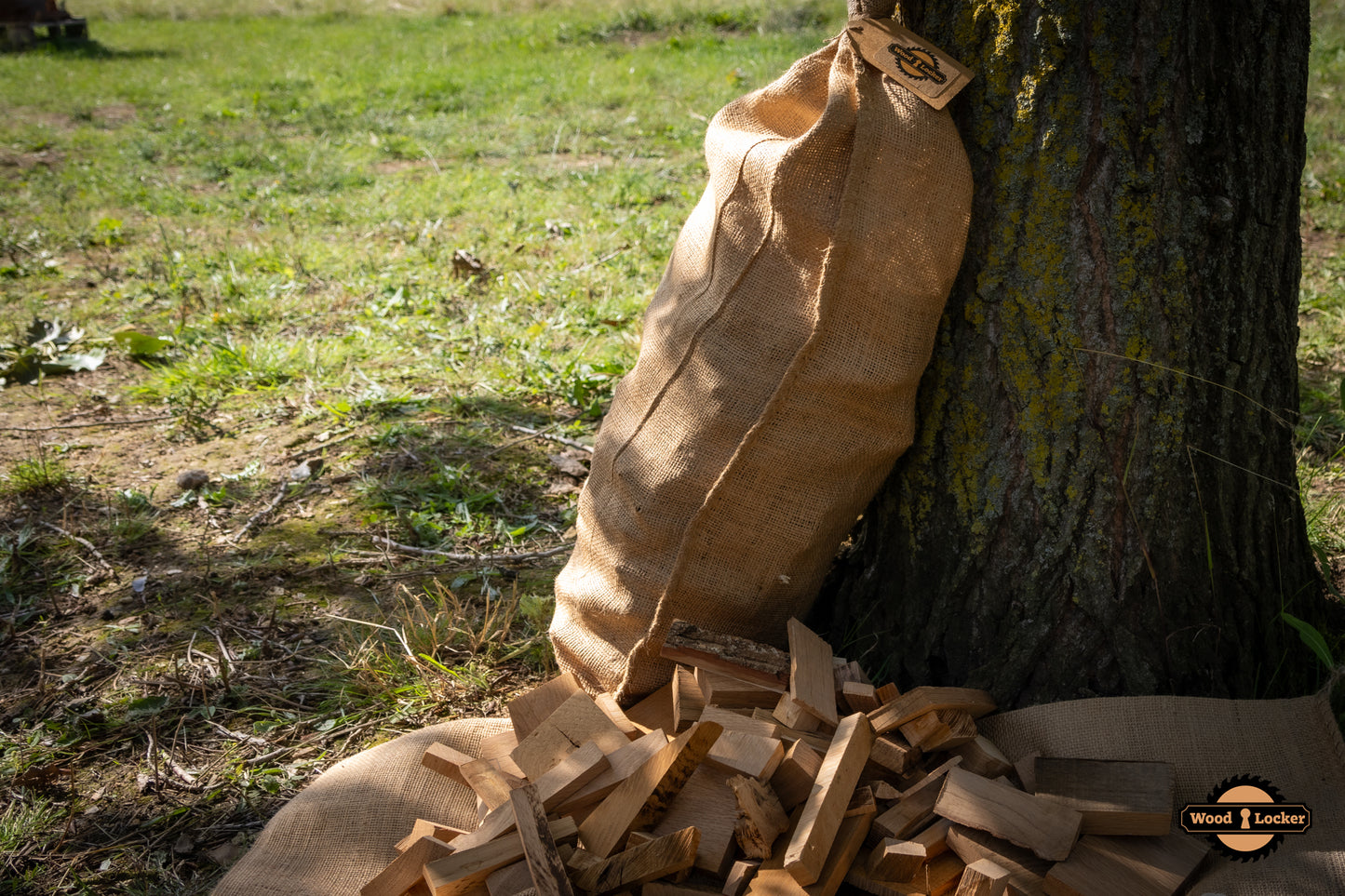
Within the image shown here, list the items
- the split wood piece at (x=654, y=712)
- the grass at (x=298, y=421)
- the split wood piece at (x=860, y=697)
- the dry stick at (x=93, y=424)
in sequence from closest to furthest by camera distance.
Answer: the split wood piece at (x=860, y=697) → the split wood piece at (x=654, y=712) → the grass at (x=298, y=421) → the dry stick at (x=93, y=424)

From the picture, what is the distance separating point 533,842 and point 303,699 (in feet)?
3.18

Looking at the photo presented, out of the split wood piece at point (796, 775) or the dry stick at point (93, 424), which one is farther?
the dry stick at point (93, 424)

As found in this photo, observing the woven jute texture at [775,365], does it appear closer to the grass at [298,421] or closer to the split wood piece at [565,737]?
the split wood piece at [565,737]

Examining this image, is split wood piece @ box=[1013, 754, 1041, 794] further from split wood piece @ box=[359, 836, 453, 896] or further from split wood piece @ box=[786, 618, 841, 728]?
split wood piece @ box=[359, 836, 453, 896]

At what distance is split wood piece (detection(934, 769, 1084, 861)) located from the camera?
138 cm

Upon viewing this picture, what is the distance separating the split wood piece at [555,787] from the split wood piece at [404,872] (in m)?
0.05

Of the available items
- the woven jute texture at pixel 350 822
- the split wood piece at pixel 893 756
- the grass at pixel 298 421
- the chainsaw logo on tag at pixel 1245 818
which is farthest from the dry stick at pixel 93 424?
the chainsaw logo on tag at pixel 1245 818

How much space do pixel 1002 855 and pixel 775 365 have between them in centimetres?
87

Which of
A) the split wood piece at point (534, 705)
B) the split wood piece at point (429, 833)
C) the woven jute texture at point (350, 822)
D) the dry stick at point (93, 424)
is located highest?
the split wood piece at point (534, 705)

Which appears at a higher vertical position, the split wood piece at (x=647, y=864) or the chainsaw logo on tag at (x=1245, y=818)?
the chainsaw logo on tag at (x=1245, y=818)

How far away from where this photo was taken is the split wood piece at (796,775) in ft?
4.88

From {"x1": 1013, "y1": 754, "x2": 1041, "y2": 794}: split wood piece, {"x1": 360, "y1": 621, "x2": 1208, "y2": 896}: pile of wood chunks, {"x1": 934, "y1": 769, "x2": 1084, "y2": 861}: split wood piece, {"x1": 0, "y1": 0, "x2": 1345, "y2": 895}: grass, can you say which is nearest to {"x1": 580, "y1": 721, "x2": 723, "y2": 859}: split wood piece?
{"x1": 360, "y1": 621, "x2": 1208, "y2": 896}: pile of wood chunks

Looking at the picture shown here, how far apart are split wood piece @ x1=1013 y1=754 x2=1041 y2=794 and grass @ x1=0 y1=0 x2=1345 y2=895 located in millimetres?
1081

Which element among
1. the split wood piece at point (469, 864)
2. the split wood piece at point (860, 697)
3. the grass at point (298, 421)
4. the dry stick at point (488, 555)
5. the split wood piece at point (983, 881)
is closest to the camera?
the split wood piece at point (983, 881)
